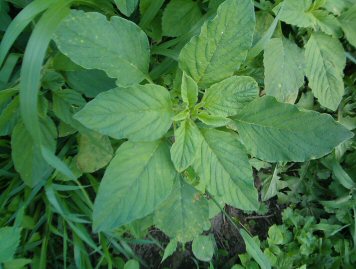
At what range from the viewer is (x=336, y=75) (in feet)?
5.68

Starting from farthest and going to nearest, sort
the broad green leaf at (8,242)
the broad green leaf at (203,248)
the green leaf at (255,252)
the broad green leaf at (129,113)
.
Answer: the broad green leaf at (203,248)
the green leaf at (255,252)
the broad green leaf at (8,242)
the broad green leaf at (129,113)

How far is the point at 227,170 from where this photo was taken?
1.20 metres

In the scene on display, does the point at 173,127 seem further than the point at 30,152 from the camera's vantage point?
Result: No

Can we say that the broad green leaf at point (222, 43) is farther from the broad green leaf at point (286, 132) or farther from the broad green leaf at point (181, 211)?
the broad green leaf at point (181, 211)

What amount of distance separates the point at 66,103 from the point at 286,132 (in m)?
0.84

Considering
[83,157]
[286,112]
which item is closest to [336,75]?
[286,112]

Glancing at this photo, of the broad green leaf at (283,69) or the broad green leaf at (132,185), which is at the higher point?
the broad green leaf at (283,69)

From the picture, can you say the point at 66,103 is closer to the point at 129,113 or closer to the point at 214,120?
the point at 129,113

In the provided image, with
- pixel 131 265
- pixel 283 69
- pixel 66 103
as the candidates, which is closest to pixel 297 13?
pixel 283 69

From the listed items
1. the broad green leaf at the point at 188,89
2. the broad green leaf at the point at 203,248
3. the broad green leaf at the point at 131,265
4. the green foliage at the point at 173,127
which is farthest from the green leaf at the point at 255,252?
the broad green leaf at the point at 188,89

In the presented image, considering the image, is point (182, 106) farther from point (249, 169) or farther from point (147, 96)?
point (249, 169)

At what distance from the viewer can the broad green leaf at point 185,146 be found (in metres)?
1.18

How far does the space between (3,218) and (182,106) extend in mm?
1004

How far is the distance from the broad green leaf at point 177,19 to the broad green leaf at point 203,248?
0.99m
